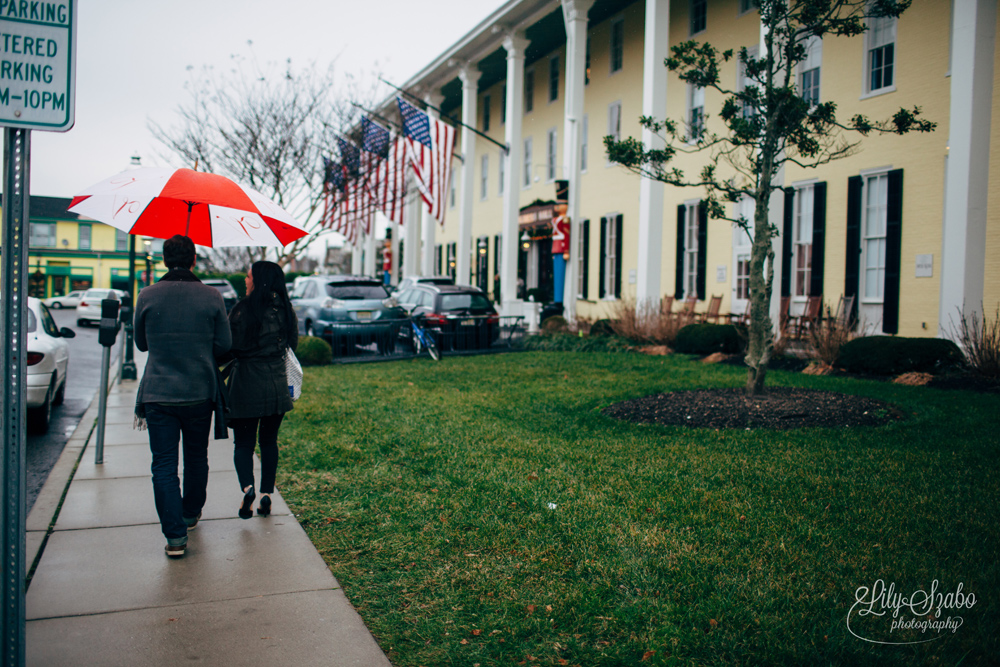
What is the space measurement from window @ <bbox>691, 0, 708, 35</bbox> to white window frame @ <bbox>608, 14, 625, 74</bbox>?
299cm

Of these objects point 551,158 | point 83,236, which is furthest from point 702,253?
point 83,236

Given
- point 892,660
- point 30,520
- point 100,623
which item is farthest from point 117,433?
point 892,660

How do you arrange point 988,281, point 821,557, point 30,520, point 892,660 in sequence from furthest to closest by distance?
point 988,281
point 30,520
point 821,557
point 892,660

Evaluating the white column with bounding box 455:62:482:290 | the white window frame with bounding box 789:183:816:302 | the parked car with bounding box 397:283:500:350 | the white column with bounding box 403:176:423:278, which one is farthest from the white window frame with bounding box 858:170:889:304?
the white column with bounding box 403:176:423:278

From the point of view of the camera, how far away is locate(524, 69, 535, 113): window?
28062 millimetres

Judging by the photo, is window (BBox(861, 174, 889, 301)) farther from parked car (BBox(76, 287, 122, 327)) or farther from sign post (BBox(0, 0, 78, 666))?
parked car (BBox(76, 287, 122, 327))

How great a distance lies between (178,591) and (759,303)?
264 inches

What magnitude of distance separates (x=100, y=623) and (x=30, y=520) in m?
2.05

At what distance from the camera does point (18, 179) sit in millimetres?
2588

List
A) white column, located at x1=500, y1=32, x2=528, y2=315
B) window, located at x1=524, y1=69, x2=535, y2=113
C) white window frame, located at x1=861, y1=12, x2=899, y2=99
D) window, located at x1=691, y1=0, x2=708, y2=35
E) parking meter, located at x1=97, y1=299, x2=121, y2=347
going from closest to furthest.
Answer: parking meter, located at x1=97, y1=299, x2=121, y2=347 → white window frame, located at x1=861, y1=12, x2=899, y2=99 → window, located at x1=691, y1=0, x2=708, y2=35 → white column, located at x1=500, y1=32, x2=528, y2=315 → window, located at x1=524, y1=69, x2=535, y2=113

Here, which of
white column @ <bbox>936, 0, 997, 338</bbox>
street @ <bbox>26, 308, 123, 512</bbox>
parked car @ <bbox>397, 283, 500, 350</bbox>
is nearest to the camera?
street @ <bbox>26, 308, 123, 512</bbox>

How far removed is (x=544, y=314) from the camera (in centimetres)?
2173

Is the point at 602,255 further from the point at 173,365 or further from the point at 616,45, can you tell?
the point at 173,365

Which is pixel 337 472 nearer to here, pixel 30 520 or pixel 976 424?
pixel 30 520
